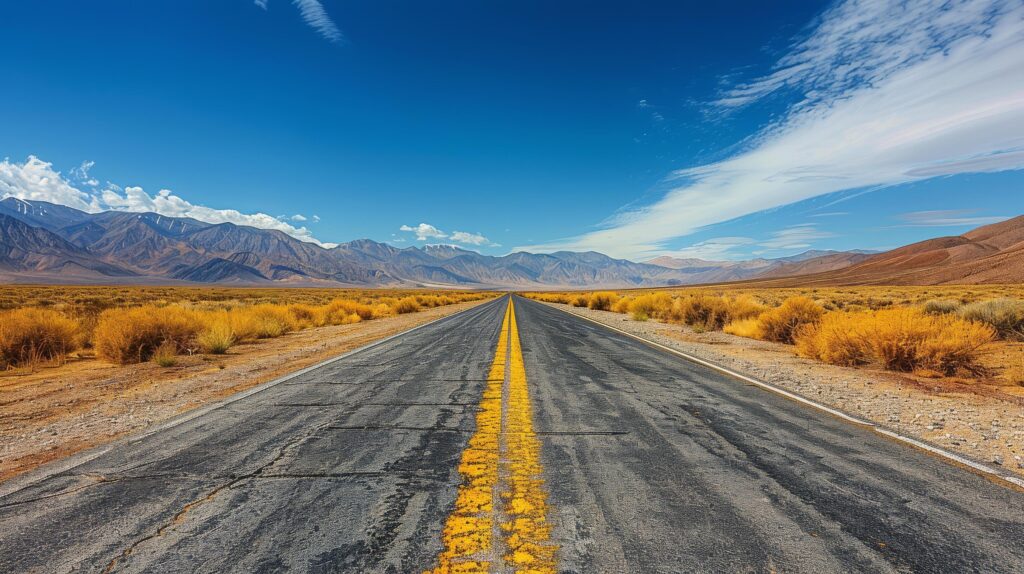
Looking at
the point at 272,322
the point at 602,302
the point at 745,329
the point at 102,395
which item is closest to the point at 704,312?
Result: the point at 745,329

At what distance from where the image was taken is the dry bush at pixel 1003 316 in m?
10.7

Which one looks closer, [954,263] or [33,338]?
[33,338]

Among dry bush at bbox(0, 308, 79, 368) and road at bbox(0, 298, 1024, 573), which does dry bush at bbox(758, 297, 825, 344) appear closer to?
road at bbox(0, 298, 1024, 573)

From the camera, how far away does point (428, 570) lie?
174 cm

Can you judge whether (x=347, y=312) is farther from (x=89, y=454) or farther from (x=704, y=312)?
(x=89, y=454)

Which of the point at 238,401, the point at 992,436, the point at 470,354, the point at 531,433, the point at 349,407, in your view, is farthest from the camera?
the point at 470,354

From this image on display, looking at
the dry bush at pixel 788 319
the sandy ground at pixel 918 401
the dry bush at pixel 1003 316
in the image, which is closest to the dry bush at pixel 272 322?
the sandy ground at pixel 918 401

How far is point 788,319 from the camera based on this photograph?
460 inches

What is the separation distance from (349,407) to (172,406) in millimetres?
2423

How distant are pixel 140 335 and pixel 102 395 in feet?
12.2

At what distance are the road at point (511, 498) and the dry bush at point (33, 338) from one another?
25.3 feet

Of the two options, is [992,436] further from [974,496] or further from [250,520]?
[250,520]

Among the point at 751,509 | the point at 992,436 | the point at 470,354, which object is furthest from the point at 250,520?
the point at 992,436

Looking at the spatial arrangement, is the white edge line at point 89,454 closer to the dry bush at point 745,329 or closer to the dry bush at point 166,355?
the dry bush at point 166,355
